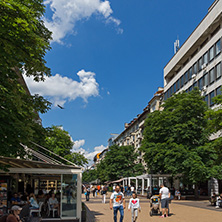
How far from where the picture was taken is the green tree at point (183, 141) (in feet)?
116

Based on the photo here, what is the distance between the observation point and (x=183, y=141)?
38.4 metres

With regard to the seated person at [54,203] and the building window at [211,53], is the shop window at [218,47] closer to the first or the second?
the building window at [211,53]

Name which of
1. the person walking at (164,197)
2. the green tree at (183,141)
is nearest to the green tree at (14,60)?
the person walking at (164,197)

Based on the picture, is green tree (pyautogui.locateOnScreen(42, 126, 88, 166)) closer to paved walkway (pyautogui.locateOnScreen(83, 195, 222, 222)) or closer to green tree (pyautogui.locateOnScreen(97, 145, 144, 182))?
green tree (pyautogui.locateOnScreen(97, 145, 144, 182))

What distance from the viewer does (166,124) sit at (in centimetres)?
3978

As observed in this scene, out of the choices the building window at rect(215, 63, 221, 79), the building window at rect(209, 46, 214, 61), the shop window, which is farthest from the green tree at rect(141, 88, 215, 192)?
the building window at rect(209, 46, 214, 61)

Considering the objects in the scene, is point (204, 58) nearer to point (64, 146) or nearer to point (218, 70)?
point (218, 70)

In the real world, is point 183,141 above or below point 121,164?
above

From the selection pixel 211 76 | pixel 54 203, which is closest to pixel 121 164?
pixel 211 76

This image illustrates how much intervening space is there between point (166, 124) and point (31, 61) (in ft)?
96.4

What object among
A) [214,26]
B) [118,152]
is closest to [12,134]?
[214,26]

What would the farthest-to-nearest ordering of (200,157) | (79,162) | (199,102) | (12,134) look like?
1. (79,162)
2. (199,102)
3. (200,157)
4. (12,134)

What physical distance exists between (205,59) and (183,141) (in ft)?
43.1

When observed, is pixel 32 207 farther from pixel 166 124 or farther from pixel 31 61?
pixel 166 124
